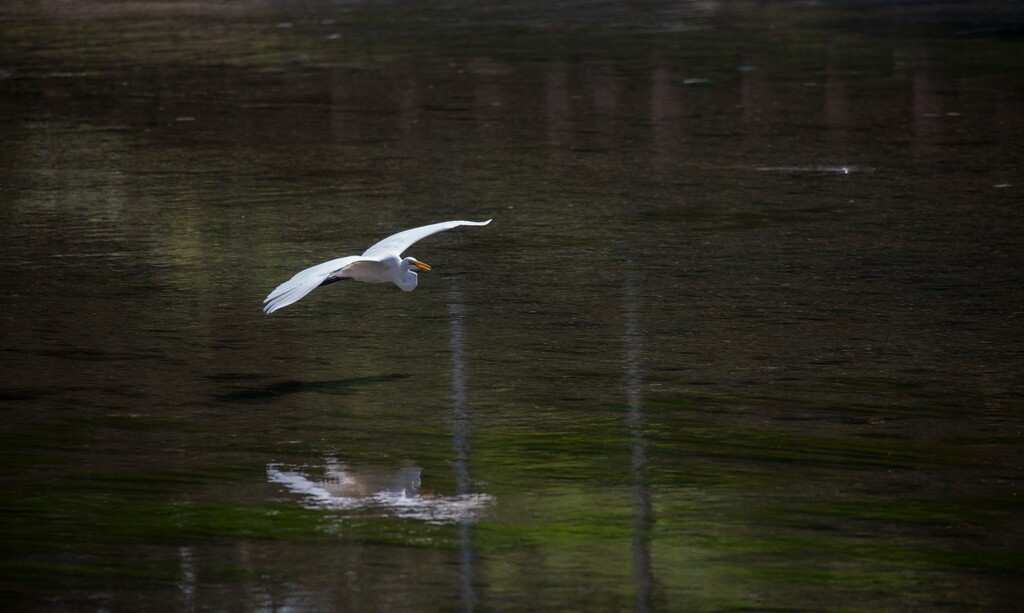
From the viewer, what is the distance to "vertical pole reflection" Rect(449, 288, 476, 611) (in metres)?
4.84

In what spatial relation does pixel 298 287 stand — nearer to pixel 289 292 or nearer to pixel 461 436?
pixel 289 292

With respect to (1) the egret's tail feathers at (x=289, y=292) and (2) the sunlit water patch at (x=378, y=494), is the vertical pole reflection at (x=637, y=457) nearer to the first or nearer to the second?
(2) the sunlit water patch at (x=378, y=494)

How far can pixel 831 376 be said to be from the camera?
6.95 meters

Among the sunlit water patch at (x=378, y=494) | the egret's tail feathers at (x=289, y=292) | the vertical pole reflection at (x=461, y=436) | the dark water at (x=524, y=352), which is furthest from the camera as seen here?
the egret's tail feathers at (x=289, y=292)

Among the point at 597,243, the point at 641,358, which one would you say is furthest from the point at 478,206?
the point at 641,358

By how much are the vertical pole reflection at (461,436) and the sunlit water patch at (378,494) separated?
0.09 meters

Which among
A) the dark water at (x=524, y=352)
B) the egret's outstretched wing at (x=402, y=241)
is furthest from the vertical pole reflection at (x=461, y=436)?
the egret's outstretched wing at (x=402, y=241)

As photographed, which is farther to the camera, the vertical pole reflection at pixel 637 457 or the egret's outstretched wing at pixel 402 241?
the egret's outstretched wing at pixel 402 241

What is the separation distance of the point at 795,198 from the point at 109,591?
6881mm

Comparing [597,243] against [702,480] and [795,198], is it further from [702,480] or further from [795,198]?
[702,480]

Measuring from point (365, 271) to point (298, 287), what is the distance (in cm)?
76

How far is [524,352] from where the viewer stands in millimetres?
7387

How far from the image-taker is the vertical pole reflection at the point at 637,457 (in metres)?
4.85

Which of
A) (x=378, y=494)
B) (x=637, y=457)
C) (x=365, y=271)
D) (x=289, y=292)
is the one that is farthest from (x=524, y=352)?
(x=378, y=494)
